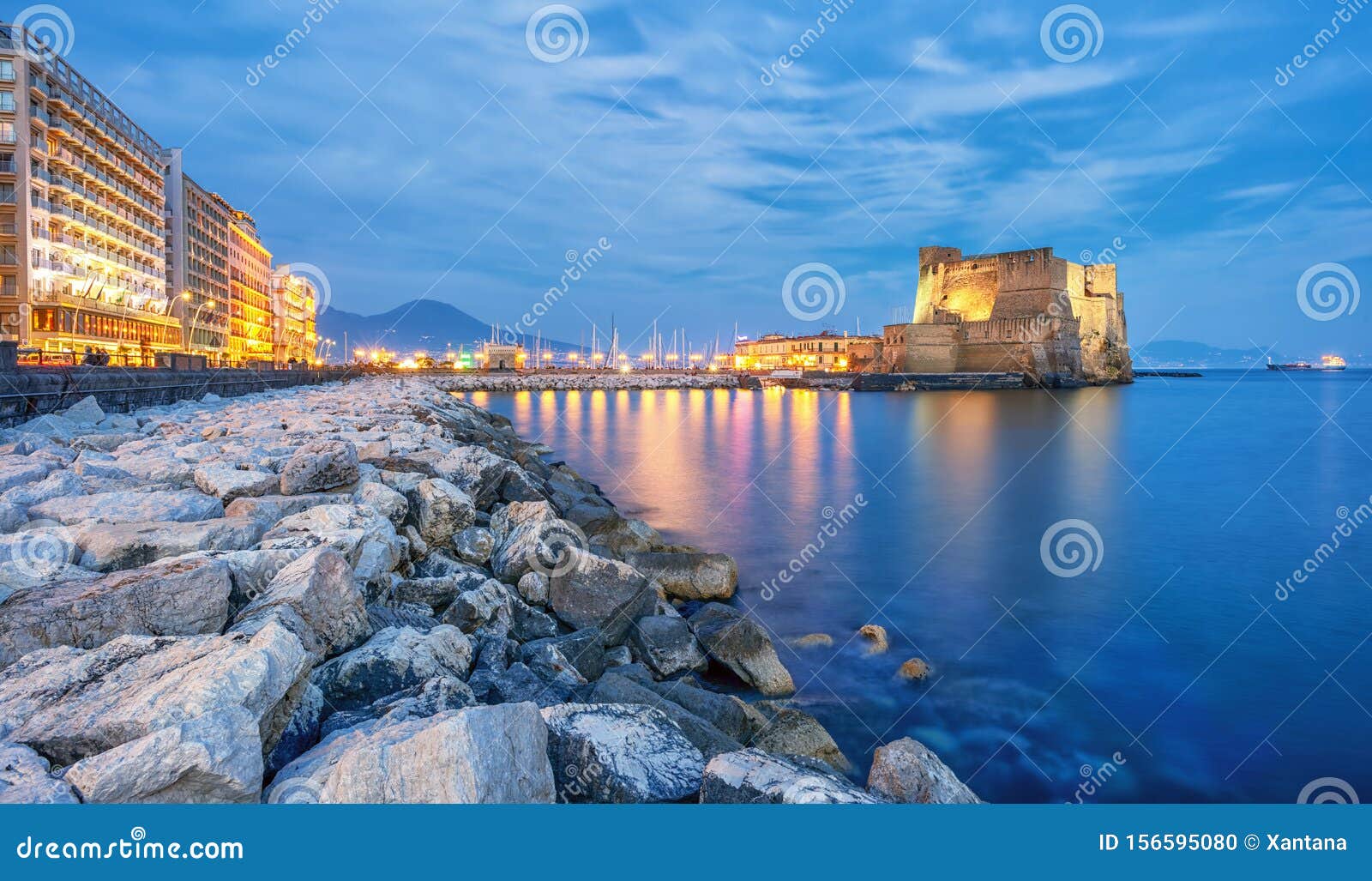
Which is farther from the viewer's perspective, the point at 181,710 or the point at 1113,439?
the point at 1113,439

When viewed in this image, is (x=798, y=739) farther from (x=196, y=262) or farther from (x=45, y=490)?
(x=196, y=262)

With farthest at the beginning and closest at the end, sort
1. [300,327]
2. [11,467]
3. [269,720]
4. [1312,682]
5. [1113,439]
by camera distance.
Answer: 1. [300,327]
2. [1113,439]
3. [1312,682]
4. [11,467]
5. [269,720]

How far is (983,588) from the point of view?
32.1 ft

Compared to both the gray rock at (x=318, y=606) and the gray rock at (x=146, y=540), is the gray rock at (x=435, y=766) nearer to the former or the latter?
the gray rock at (x=318, y=606)

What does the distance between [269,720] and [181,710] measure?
14.8 inches

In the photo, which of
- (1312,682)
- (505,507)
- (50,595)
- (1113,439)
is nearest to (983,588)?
(1312,682)

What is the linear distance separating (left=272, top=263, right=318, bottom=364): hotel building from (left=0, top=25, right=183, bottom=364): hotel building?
1588 inches

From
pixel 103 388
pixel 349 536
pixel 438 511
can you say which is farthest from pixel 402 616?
pixel 103 388

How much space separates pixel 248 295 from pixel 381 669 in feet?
280

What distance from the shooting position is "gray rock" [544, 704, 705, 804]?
3086mm

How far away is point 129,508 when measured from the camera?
16.3ft

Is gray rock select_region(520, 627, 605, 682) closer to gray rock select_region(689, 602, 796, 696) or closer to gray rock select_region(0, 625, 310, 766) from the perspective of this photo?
gray rock select_region(689, 602, 796, 696)
